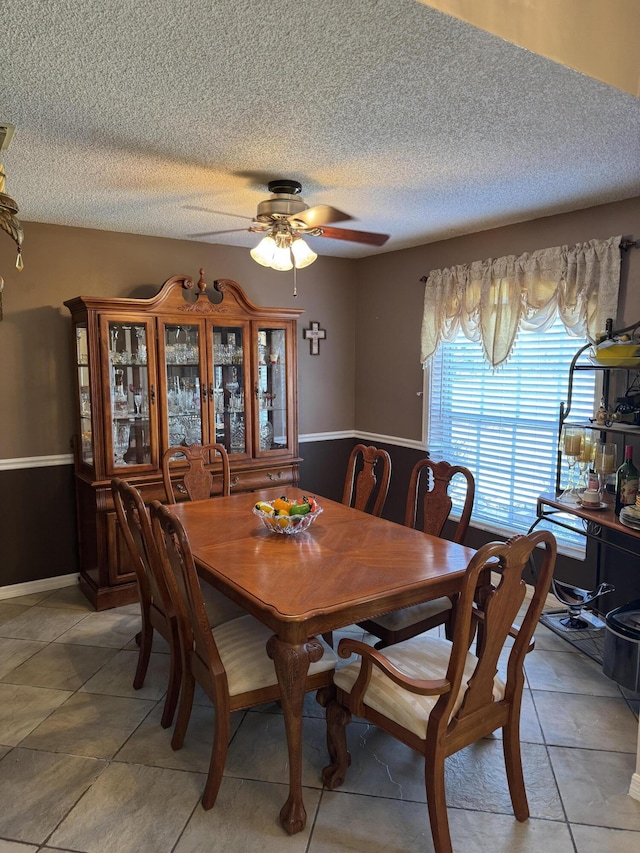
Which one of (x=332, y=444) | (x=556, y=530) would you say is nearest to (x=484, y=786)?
(x=556, y=530)

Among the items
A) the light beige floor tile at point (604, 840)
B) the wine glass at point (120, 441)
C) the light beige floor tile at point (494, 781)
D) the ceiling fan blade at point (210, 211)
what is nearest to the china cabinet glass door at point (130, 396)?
the wine glass at point (120, 441)

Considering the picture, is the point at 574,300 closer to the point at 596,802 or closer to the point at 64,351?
the point at 596,802

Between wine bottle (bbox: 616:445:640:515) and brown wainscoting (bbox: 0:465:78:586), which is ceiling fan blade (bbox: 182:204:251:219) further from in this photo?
wine bottle (bbox: 616:445:640:515)

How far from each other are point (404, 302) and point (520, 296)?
115 centimetres

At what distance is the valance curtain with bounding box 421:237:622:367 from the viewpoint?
3.09 metres

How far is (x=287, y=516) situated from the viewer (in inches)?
101

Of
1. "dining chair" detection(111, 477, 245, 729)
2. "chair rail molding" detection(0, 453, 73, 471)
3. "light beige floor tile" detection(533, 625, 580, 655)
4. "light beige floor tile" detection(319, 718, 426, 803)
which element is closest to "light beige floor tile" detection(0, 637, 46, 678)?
"dining chair" detection(111, 477, 245, 729)

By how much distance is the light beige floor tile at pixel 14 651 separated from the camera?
2943mm

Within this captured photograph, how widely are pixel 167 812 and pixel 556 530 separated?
8.61ft

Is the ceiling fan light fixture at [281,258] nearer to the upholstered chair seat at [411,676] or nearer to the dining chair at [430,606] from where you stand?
the dining chair at [430,606]

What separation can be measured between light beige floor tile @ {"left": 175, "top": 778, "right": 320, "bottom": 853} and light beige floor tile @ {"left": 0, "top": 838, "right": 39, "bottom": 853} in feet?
1.56

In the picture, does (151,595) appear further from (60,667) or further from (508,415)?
(508,415)

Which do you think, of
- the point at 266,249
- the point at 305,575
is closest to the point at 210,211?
the point at 266,249

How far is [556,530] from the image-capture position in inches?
140
